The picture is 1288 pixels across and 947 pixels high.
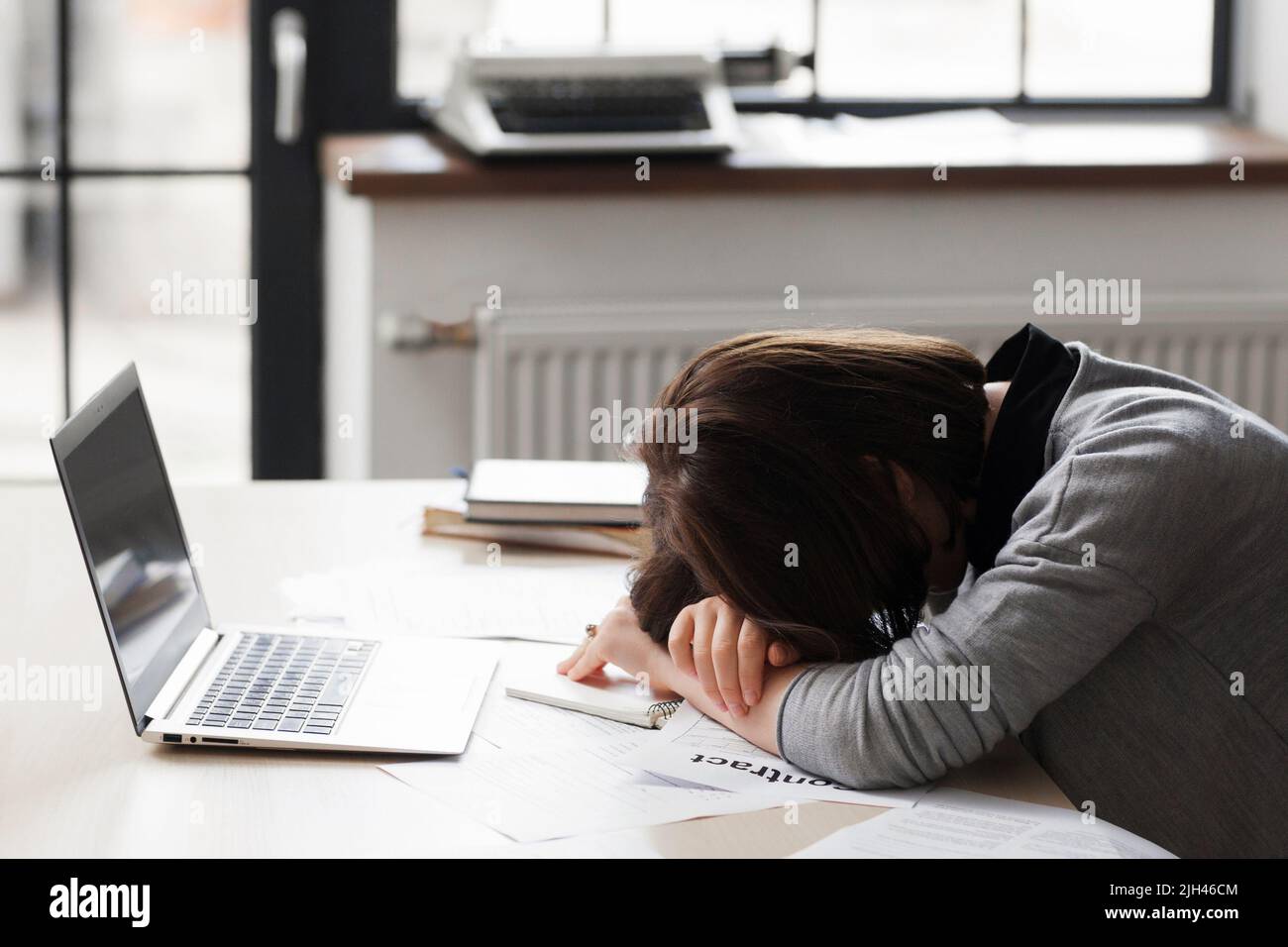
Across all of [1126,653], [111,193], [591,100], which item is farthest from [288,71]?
[1126,653]

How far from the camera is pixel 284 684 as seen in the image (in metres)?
1.09

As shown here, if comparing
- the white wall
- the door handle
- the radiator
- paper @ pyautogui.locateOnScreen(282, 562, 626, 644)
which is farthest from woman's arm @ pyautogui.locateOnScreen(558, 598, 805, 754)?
the white wall

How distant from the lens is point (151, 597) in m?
1.07

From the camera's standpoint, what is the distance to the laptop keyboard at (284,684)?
102 centimetres

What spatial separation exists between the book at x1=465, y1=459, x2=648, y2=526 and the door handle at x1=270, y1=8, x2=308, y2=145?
928 millimetres

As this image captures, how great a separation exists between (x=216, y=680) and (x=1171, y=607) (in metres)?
0.66

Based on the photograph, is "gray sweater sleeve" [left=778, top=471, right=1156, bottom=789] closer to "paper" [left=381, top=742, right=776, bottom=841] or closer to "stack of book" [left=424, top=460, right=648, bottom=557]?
"paper" [left=381, top=742, right=776, bottom=841]

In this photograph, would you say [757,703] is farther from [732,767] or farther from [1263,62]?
[1263,62]

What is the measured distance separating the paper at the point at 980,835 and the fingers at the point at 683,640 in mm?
216

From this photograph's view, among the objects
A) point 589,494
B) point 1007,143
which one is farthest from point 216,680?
point 1007,143

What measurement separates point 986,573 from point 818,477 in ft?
0.41

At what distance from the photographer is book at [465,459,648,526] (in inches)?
59.7

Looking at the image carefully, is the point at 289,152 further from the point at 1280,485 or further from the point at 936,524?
→ the point at 1280,485

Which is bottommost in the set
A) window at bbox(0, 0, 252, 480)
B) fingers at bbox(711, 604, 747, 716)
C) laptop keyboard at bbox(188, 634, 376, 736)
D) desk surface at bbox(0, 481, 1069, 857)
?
desk surface at bbox(0, 481, 1069, 857)
